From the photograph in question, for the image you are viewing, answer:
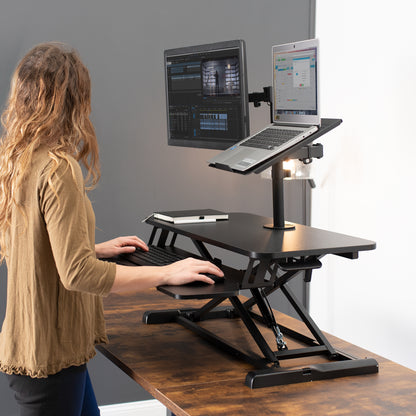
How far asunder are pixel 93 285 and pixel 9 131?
0.42m

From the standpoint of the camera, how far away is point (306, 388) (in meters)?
1.64

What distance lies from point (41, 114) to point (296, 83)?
0.77 meters

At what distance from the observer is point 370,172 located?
303cm

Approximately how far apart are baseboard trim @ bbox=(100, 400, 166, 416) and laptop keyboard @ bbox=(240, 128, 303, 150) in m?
1.82

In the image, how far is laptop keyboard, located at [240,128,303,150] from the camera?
1.90 meters

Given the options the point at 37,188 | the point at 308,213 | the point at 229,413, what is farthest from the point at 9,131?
the point at 308,213

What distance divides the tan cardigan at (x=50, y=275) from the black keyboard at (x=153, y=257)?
0.34m

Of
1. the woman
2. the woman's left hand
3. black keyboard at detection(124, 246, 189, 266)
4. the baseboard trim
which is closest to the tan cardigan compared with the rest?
the woman

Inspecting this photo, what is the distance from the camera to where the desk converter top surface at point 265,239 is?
1678 mm

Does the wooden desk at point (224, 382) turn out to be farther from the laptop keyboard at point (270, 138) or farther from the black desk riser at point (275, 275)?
the laptop keyboard at point (270, 138)

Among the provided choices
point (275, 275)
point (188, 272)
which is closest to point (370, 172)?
point (275, 275)

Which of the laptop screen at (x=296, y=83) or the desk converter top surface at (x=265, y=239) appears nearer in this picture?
the desk converter top surface at (x=265, y=239)

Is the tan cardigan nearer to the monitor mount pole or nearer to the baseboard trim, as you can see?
the monitor mount pole

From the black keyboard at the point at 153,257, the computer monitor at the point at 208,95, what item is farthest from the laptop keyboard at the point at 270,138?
the black keyboard at the point at 153,257
